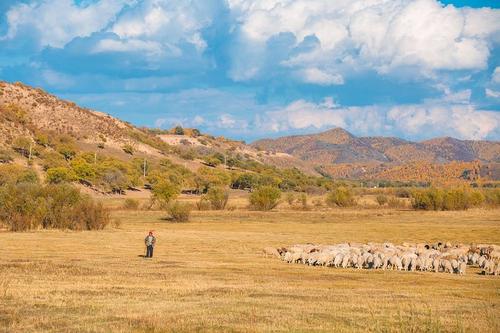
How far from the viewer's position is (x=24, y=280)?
963 inches

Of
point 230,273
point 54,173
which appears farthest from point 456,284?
point 54,173

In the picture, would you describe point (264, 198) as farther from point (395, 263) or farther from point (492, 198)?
point (395, 263)

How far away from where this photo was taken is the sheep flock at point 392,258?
106 feet

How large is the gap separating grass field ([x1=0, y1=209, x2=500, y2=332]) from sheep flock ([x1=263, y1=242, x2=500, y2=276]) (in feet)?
4.18

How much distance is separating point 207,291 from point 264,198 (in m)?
62.3

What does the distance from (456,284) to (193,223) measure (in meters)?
40.2

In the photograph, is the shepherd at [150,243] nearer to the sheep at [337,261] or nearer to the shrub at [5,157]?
the sheep at [337,261]

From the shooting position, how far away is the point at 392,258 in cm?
3300

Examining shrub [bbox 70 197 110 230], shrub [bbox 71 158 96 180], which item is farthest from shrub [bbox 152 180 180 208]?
shrub [bbox 70 197 110 230]

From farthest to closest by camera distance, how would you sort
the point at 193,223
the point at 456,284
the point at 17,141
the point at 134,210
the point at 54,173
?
the point at 17,141 → the point at 54,173 → the point at 134,210 → the point at 193,223 → the point at 456,284

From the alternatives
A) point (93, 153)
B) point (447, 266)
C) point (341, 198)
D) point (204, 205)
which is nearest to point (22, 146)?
point (93, 153)

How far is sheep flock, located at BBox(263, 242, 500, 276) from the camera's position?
1275 inches

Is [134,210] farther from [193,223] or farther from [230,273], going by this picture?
[230,273]

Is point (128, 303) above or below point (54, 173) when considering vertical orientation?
below
